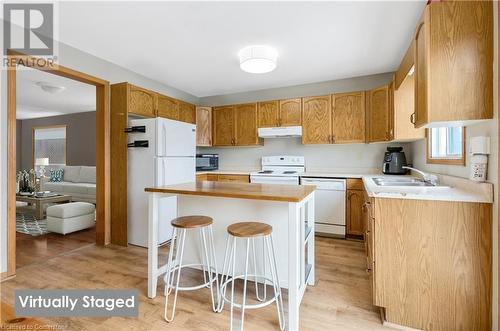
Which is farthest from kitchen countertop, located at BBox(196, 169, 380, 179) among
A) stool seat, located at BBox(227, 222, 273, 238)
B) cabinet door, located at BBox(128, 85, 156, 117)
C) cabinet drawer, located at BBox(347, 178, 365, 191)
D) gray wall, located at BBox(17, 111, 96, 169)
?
gray wall, located at BBox(17, 111, 96, 169)

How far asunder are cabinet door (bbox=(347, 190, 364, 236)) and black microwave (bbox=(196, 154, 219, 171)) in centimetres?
241

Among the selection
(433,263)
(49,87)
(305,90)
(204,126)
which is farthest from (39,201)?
(433,263)

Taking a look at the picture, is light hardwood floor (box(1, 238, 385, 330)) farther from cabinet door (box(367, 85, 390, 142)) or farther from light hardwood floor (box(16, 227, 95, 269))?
cabinet door (box(367, 85, 390, 142))

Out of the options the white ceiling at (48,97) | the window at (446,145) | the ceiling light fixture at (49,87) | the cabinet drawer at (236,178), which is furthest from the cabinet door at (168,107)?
the window at (446,145)

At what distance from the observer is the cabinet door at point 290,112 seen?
387 centimetres

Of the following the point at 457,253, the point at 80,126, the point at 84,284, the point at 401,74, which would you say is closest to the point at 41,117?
the point at 80,126

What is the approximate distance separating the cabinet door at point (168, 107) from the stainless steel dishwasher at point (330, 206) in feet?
7.86

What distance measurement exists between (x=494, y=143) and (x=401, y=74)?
158 cm

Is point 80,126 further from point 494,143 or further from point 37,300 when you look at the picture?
point 494,143

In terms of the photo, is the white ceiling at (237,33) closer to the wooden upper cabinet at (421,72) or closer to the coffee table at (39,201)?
the wooden upper cabinet at (421,72)

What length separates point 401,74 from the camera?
2682 mm

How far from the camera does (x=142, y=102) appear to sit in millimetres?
3322

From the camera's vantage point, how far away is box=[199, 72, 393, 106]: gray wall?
3589mm

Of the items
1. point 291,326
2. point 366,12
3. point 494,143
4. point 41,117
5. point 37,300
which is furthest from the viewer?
point 41,117
